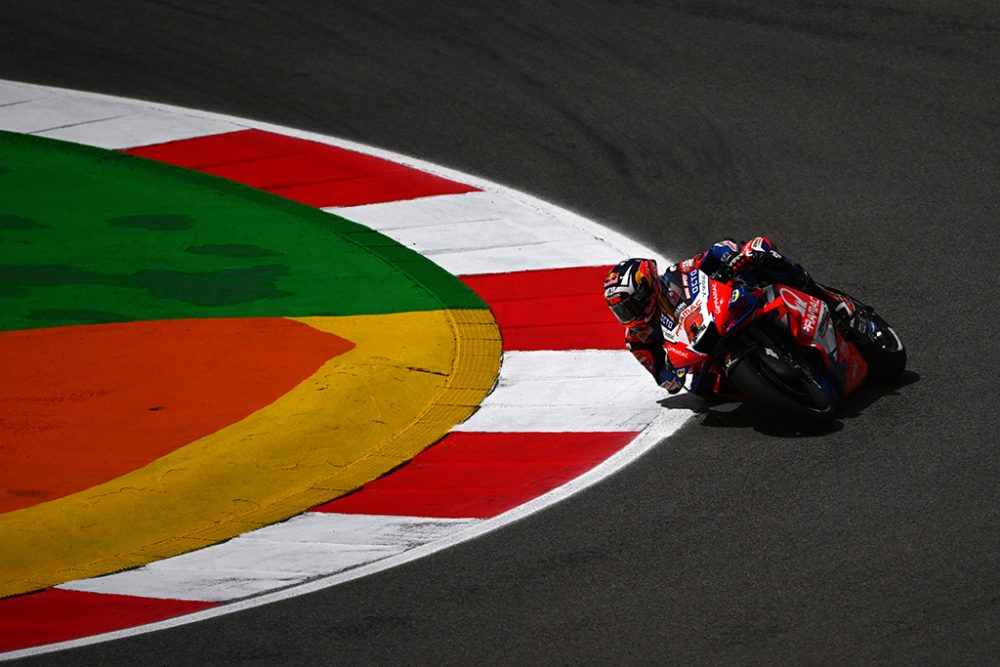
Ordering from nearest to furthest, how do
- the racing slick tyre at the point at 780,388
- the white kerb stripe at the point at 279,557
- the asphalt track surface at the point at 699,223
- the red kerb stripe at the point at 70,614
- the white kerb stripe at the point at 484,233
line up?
the asphalt track surface at the point at 699,223, the red kerb stripe at the point at 70,614, the white kerb stripe at the point at 279,557, the racing slick tyre at the point at 780,388, the white kerb stripe at the point at 484,233

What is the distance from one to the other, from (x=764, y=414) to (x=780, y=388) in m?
0.41

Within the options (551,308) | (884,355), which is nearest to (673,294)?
(884,355)

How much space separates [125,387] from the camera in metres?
9.56

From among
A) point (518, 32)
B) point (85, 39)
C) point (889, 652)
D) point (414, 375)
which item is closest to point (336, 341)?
point (414, 375)

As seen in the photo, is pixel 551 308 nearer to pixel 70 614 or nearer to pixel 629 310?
pixel 629 310

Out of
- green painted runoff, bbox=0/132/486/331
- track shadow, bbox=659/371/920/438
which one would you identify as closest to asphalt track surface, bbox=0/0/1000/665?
track shadow, bbox=659/371/920/438

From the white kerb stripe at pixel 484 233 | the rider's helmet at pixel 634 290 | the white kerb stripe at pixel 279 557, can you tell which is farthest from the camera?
the white kerb stripe at pixel 484 233

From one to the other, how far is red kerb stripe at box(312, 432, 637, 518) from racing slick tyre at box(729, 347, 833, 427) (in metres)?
0.74

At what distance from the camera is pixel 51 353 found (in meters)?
10.0

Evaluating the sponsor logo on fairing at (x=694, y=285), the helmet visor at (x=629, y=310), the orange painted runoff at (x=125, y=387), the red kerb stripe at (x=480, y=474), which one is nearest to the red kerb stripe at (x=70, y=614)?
the orange painted runoff at (x=125, y=387)

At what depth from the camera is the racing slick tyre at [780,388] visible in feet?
27.5

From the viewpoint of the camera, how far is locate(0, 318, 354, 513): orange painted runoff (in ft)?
28.5

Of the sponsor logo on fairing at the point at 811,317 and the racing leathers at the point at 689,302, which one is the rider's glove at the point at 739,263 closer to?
the racing leathers at the point at 689,302

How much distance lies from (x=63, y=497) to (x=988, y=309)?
230 inches
